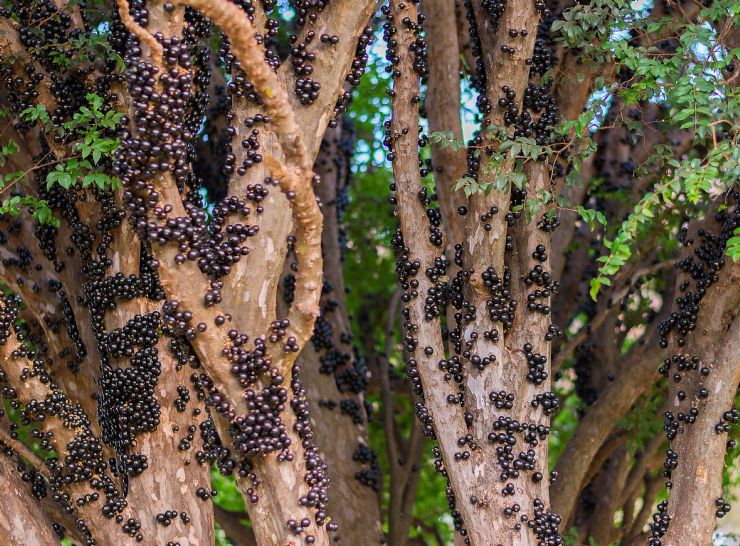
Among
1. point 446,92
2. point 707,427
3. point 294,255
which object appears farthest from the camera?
point 446,92

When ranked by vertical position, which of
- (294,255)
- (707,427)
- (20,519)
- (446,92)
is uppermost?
(446,92)

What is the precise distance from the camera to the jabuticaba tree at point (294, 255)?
4633mm

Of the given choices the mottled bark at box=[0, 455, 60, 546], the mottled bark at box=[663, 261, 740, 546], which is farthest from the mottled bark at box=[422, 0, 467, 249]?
the mottled bark at box=[0, 455, 60, 546]

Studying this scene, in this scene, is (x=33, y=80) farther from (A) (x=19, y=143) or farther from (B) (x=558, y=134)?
(B) (x=558, y=134)

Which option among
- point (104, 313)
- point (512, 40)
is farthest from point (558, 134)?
point (104, 313)

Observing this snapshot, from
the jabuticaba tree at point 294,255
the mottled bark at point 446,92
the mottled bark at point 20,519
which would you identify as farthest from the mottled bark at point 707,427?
the mottled bark at point 20,519

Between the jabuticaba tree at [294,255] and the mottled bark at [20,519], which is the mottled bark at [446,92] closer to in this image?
the jabuticaba tree at [294,255]

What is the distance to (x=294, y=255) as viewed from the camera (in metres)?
5.46

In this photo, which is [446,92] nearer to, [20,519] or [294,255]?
[294,255]

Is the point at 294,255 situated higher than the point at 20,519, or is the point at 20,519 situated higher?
the point at 294,255

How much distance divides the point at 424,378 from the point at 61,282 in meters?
2.76

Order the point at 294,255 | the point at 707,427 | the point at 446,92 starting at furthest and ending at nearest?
1. the point at 446,92
2. the point at 707,427
3. the point at 294,255

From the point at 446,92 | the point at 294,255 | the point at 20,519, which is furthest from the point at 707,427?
the point at 20,519

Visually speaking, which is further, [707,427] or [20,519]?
[707,427]
